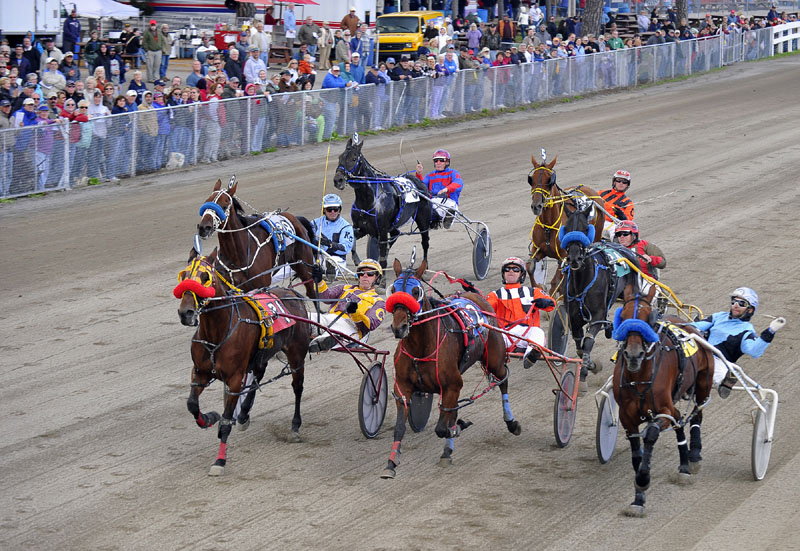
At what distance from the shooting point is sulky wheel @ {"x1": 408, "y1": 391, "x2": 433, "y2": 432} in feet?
29.5

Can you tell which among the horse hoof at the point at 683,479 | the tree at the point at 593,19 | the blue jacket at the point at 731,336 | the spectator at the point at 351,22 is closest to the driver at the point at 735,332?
the blue jacket at the point at 731,336

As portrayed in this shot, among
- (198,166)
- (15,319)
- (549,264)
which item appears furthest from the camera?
(198,166)

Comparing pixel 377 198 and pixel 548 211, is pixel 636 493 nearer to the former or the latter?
pixel 548 211

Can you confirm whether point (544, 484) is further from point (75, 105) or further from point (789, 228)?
point (75, 105)

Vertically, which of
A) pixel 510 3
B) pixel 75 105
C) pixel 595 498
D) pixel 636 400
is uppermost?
pixel 510 3

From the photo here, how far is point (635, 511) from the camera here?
7602 mm

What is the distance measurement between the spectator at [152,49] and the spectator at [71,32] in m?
1.53

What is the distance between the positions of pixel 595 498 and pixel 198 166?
13.7 meters

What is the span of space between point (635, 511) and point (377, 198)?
260 inches

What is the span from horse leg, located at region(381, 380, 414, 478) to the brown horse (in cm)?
154

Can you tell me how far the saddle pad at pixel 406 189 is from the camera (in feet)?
44.8

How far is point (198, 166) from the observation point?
20266 millimetres

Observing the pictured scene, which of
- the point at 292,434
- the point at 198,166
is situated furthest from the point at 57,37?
the point at 292,434

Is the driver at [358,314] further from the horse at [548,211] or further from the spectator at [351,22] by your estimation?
the spectator at [351,22]
